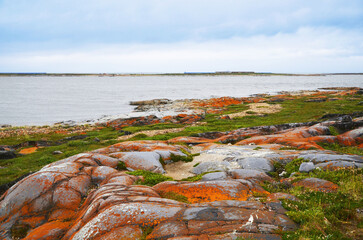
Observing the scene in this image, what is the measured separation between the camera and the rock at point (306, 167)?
417 inches

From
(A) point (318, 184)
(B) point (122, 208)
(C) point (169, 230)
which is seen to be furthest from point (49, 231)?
(A) point (318, 184)

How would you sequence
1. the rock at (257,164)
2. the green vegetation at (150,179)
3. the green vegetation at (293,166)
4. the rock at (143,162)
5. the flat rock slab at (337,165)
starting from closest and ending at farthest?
1. the flat rock slab at (337,165)
2. the green vegetation at (150,179)
3. the green vegetation at (293,166)
4. the rock at (257,164)
5. the rock at (143,162)

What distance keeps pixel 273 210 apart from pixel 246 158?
633 centimetres

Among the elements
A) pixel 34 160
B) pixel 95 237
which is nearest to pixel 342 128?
pixel 95 237

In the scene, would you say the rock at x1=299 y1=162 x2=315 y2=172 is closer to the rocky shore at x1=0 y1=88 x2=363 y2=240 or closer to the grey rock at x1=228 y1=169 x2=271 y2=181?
the rocky shore at x1=0 y1=88 x2=363 y2=240

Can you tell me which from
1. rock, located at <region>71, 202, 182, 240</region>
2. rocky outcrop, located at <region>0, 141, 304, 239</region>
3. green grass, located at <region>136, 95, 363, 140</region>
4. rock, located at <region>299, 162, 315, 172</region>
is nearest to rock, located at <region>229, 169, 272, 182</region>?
rocky outcrop, located at <region>0, 141, 304, 239</region>

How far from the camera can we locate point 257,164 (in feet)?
39.4

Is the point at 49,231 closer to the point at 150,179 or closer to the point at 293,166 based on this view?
the point at 150,179

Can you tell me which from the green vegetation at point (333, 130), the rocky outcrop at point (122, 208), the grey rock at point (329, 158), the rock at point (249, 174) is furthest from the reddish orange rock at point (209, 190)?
the green vegetation at point (333, 130)

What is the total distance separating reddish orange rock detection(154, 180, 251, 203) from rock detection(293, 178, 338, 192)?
252cm

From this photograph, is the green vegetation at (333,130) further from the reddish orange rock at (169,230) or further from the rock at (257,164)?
the reddish orange rock at (169,230)

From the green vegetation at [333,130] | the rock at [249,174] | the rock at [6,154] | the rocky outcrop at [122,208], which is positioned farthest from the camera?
the rock at [6,154]

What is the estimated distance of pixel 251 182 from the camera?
370 inches

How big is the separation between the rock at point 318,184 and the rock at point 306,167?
5.22 feet
